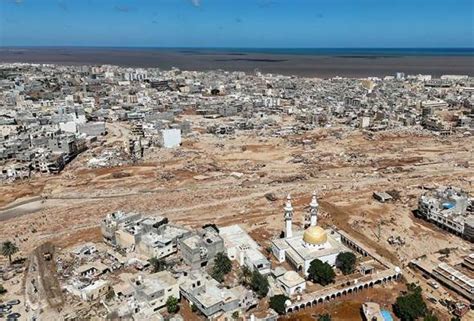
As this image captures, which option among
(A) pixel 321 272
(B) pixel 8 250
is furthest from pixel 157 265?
(B) pixel 8 250

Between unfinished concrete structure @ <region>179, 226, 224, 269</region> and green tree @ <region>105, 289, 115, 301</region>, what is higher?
unfinished concrete structure @ <region>179, 226, 224, 269</region>

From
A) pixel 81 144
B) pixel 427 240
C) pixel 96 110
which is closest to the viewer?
pixel 427 240

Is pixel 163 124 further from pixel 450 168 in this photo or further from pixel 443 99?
pixel 443 99

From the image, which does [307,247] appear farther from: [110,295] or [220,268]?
[110,295]

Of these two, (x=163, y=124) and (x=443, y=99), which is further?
(x=443, y=99)

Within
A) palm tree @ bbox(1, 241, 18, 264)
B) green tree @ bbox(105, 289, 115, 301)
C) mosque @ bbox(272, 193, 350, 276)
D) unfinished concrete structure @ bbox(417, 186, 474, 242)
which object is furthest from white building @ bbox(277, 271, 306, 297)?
palm tree @ bbox(1, 241, 18, 264)

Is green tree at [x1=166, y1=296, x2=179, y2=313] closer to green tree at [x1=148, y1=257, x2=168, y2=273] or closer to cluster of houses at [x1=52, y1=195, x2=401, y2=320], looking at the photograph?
cluster of houses at [x1=52, y1=195, x2=401, y2=320]

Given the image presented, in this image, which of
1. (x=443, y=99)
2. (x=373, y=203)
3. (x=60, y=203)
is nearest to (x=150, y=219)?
(x=60, y=203)
